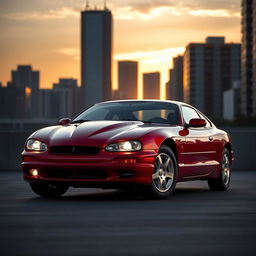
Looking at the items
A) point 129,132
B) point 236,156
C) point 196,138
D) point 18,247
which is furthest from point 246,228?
point 236,156

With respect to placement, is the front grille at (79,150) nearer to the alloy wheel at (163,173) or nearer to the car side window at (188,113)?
the alloy wheel at (163,173)

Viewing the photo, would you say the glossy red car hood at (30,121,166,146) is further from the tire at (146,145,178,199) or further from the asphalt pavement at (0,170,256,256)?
the asphalt pavement at (0,170,256,256)

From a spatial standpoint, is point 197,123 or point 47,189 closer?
point 47,189

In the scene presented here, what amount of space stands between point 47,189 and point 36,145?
788 mm

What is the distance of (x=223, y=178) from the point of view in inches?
502

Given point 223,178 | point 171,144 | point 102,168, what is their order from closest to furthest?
point 102,168, point 171,144, point 223,178

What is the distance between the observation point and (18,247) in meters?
6.11

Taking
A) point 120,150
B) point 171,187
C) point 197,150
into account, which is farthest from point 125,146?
point 197,150

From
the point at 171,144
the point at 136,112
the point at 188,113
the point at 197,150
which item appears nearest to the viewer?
the point at 171,144

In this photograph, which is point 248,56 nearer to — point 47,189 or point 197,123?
point 197,123

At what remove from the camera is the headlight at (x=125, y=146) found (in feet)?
33.7

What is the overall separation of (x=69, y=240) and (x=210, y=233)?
1.28 m

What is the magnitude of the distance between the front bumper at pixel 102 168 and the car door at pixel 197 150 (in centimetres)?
112

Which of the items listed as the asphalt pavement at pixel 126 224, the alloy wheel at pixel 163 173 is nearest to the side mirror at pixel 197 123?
the alloy wheel at pixel 163 173
